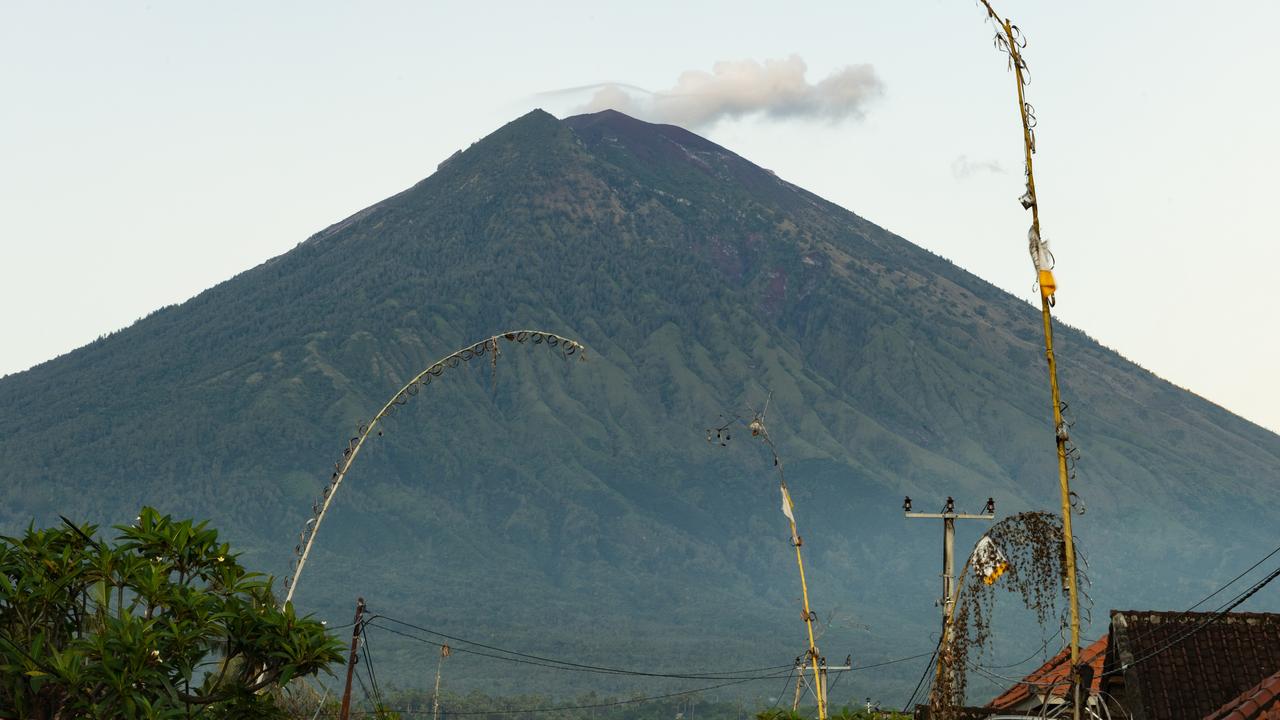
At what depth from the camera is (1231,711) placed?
65.6 ft

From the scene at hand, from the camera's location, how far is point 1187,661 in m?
33.0

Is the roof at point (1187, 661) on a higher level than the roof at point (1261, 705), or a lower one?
higher

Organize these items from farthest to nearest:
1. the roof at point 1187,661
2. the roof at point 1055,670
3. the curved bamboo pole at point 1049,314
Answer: the roof at point 1055,670, the roof at point 1187,661, the curved bamboo pole at point 1049,314

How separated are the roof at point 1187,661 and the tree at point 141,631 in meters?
17.2

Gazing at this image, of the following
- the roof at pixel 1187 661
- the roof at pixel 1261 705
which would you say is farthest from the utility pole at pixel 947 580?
the roof at pixel 1187 661

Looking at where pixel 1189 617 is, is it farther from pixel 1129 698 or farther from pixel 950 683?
pixel 950 683

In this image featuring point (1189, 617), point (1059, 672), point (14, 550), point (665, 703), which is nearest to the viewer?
point (14, 550)

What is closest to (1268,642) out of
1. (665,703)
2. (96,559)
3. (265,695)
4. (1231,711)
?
(1231,711)

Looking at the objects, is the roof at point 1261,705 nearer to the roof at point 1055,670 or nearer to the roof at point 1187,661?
the roof at point 1187,661

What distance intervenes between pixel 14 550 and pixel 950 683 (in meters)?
15.1

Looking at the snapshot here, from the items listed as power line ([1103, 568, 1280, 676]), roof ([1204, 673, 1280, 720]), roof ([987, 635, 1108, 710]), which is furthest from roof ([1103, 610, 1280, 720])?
roof ([1204, 673, 1280, 720])

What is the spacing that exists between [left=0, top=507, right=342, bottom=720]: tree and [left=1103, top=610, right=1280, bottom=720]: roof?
56.3 feet

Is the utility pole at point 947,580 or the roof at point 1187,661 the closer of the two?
the utility pole at point 947,580

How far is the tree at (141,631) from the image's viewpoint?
22625 millimetres
